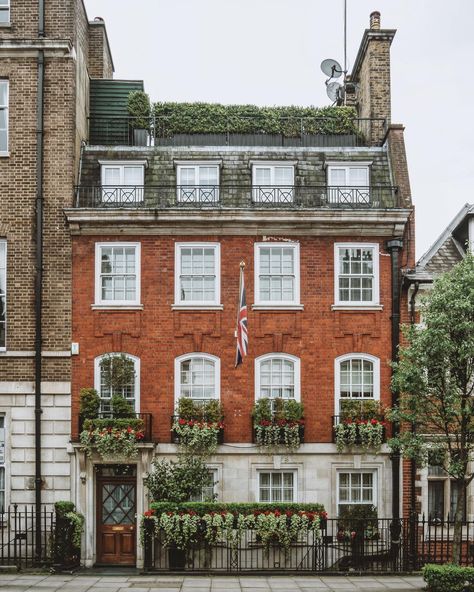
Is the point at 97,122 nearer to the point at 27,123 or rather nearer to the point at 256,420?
the point at 27,123

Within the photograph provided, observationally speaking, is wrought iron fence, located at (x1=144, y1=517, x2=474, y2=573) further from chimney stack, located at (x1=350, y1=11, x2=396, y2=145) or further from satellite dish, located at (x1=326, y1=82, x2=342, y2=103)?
satellite dish, located at (x1=326, y1=82, x2=342, y2=103)

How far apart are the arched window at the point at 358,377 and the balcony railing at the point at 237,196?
4.31 metres

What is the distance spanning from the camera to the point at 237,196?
22.5 meters

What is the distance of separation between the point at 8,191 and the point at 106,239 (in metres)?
3.00

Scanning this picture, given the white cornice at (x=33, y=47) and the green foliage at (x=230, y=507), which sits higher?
the white cornice at (x=33, y=47)

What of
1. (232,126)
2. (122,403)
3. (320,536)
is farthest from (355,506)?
(232,126)

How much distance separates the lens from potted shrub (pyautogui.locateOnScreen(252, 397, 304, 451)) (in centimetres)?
2088

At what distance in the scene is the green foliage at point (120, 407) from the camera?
821 inches

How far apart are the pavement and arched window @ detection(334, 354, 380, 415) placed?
15.7ft

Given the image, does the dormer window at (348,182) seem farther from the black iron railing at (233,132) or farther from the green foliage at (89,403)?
the green foliage at (89,403)

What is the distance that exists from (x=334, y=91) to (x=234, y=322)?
10.7m

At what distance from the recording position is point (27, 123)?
21.8 m

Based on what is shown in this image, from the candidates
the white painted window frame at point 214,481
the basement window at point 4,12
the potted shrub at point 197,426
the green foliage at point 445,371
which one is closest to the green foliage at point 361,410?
the green foliage at point 445,371

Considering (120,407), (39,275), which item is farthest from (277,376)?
(39,275)
